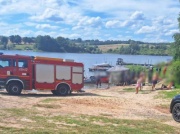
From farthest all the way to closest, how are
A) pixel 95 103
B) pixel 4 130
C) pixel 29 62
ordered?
1. pixel 29 62
2. pixel 95 103
3. pixel 4 130

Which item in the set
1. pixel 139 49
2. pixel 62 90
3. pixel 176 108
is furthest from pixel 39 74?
pixel 139 49

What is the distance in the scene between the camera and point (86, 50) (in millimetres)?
161750

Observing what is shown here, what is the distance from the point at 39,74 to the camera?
75.1 feet

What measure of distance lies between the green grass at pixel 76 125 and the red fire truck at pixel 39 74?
912 cm

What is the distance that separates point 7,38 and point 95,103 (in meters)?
130

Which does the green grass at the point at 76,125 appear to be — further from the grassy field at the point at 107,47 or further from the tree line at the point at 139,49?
the grassy field at the point at 107,47

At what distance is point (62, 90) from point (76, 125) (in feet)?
43.2

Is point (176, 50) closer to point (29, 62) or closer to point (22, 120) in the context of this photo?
point (29, 62)

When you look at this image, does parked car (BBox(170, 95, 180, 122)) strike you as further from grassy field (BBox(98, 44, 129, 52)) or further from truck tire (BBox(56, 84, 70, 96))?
grassy field (BBox(98, 44, 129, 52))

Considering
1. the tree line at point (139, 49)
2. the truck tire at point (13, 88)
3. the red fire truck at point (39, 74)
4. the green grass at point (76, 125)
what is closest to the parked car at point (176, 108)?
the green grass at point (76, 125)

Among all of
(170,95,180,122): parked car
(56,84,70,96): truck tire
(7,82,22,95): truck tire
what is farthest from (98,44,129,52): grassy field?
(170,95,180,122): parked car

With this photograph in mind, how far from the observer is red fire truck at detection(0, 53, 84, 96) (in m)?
22.0

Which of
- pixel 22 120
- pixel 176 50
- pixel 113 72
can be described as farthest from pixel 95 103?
pixel 113 72

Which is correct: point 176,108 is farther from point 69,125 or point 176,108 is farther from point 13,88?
point 13,88
